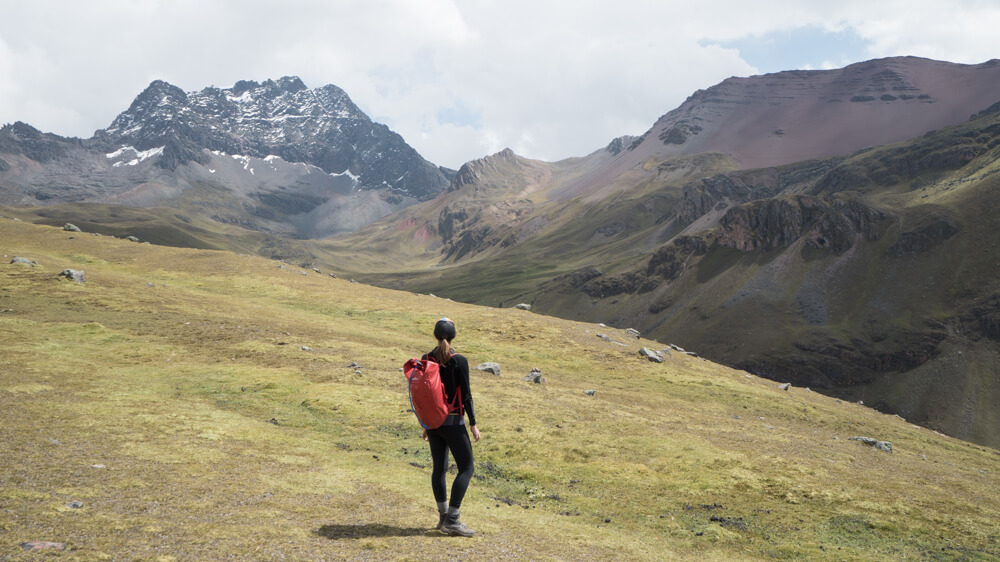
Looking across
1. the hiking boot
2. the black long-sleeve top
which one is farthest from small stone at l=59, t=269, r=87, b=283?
the hiking boot

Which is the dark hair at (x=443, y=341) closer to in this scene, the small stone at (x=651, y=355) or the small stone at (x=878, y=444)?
the small stone at (x=878, y=444)

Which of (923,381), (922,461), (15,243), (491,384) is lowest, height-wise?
(923,381)

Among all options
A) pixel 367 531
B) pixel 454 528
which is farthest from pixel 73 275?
pixel 454 528

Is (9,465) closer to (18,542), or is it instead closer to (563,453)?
(18,542)

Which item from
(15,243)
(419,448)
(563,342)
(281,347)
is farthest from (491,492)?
(15,243)

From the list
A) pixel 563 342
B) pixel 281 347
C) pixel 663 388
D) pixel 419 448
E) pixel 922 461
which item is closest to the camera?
pixel 419 448

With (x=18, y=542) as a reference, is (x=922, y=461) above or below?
below

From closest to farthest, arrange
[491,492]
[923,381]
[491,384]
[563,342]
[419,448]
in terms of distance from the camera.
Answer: [491,492] → [419,448] → [491,384] → [563,342] → [923,381]

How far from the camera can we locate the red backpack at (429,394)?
13508mm

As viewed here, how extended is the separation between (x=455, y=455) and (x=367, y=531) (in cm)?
288

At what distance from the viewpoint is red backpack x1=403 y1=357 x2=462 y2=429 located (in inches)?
532

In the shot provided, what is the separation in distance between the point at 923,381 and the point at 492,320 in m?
203

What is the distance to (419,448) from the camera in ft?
82.0

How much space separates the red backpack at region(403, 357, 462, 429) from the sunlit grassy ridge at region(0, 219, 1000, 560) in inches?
120
